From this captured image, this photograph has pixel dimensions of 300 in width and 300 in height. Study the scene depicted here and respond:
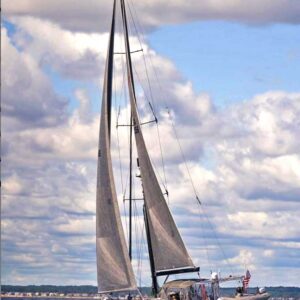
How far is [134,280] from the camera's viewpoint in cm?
9869

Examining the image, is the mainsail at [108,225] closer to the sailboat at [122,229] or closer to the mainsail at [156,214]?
the sailboat at [122,229]

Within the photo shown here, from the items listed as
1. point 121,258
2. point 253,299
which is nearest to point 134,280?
point 121,258

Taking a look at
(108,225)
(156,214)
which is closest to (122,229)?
(108,225)

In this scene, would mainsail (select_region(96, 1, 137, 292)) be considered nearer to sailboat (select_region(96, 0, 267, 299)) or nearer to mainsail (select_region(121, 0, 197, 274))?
sailboat (select_region(96, 0, 267, 299))

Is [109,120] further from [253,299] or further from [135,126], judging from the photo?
[253,299]

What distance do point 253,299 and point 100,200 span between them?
46.4ft

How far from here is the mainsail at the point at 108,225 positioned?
323 feet

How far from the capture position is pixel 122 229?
99.6 metres

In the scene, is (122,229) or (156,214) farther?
(156,214)

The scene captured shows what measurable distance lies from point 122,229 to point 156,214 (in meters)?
3.25

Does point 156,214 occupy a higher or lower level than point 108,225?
higher

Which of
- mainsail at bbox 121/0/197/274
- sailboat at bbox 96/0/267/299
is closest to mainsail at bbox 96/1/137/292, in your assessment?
sailboat at bbox 96/0/267/299

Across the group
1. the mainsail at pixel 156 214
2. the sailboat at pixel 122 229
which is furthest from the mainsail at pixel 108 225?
the mainsail at pixel 156 214

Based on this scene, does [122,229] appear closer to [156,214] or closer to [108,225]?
[108,225]
